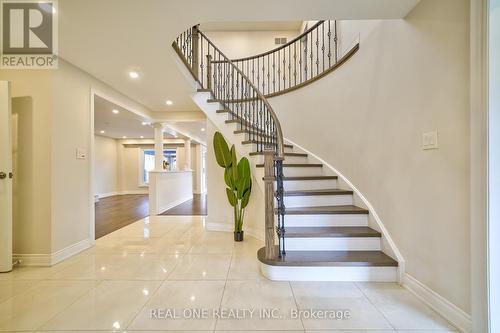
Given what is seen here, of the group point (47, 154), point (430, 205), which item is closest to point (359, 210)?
point (430, 205)

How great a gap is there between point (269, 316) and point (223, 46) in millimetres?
6509

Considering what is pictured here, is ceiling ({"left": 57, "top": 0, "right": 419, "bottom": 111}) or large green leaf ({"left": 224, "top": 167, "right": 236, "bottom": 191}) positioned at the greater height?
ceiling ({"left": 57, "top": 0, "right": 419, "bottom": 111})

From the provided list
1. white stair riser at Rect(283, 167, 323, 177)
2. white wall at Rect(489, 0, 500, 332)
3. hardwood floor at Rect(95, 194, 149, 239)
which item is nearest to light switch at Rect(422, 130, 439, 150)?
white wall at Rect(489, 0, 500, 332)

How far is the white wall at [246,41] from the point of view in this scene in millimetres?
6344

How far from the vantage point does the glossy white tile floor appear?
63.2 inches

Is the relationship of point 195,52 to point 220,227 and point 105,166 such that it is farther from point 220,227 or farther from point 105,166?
point 105,166

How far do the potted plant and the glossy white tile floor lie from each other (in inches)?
27.8

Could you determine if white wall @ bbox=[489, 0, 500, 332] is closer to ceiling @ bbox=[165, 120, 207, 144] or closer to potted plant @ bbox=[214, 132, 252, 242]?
potted plant @ bbox=[214, 132, 252, 242]

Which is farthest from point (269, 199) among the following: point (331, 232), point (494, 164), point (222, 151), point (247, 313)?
point (494, 164)

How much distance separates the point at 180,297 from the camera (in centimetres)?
195

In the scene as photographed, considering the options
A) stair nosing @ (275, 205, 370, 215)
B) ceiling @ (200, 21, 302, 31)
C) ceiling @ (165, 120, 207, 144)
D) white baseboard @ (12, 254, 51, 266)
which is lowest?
white baseboard @ (12, 254, 51, 266)

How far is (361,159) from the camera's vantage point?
283cm

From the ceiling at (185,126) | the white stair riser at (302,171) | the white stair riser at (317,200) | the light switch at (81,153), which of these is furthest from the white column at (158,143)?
the white stair riser at (317,200)

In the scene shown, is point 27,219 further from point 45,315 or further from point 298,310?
point 298,310
